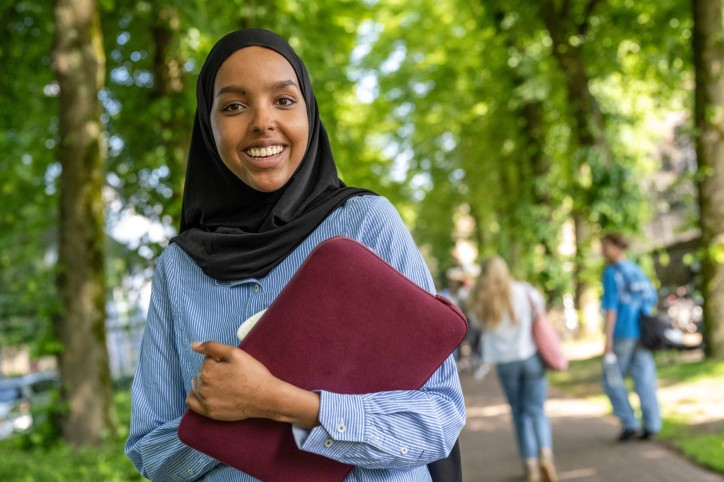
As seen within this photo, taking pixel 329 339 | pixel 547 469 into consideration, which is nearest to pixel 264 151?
pixel 329 339

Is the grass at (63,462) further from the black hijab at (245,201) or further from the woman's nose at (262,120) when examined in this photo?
the woman's nose at (262,120)

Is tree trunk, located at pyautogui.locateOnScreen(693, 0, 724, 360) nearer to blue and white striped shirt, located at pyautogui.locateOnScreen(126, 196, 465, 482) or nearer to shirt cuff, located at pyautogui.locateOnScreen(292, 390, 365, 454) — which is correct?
blue and white striped shirt, located at pyautogui.locateOnScreen(126, 196, 465, 482)

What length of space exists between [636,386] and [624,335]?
0.53 m

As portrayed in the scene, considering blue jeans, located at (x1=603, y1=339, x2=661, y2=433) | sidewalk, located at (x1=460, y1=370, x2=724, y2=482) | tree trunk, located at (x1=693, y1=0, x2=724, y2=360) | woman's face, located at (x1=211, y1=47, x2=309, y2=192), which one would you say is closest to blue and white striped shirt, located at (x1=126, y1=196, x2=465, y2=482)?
woman's face, located at (x1=211, y1=47, x2=309, y2=192)

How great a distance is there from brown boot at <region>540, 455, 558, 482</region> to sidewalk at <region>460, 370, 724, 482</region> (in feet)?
0.92

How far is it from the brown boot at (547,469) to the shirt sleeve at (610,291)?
7.83 feet

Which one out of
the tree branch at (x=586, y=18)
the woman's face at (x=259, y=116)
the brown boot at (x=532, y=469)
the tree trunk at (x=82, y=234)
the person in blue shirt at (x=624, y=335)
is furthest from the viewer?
the tree branch at (x=586, y=18)

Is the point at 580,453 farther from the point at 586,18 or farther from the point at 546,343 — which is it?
the point at 586,18

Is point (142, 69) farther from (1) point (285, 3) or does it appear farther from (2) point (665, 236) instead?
(2) point (665, 236)

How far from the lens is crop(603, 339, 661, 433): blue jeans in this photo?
9773 mm

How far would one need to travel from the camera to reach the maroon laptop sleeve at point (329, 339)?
193 cm

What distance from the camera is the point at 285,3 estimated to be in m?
12.1

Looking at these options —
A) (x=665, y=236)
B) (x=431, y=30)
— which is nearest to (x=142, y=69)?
(x=431, y=30)

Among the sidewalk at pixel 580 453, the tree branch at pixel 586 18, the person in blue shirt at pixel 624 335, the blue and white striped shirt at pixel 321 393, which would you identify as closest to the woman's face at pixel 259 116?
the blue and white striped shirt at pixel 321 393
